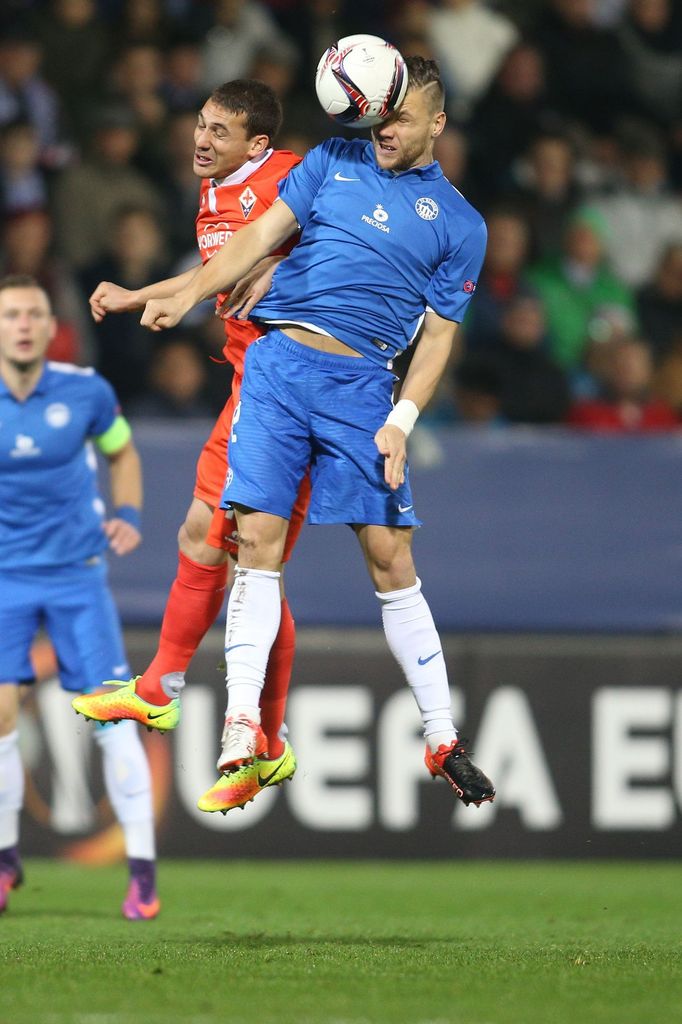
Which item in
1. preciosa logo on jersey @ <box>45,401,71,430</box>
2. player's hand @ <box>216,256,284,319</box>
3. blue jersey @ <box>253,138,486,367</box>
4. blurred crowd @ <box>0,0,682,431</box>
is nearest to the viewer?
blue jersey @ <box>253,138,486,367</box>

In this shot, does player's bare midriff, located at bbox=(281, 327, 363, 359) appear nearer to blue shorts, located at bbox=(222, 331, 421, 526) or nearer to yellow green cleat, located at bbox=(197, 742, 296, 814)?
blue shorts, located at bbox=(222, 331, 421, 526)

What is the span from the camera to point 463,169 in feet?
39.7

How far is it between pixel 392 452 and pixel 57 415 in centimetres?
245

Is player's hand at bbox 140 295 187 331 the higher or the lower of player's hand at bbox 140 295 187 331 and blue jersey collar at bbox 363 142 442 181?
the lower

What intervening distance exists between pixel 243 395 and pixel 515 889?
3.78 metres

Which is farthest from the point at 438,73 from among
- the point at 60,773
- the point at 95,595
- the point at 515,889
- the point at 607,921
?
the point at 60,773

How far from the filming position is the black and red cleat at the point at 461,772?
20.5 feet

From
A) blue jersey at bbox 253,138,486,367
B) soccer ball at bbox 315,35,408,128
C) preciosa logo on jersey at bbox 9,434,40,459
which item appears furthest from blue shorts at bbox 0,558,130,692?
soccer ball at bbox 315,35,408,128

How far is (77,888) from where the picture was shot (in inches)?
356

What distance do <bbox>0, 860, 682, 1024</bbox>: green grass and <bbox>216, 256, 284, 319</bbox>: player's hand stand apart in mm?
2207

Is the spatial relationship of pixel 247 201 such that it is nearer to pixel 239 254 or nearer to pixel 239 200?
pixel 239 200

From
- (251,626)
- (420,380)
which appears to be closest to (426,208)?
(420,380)

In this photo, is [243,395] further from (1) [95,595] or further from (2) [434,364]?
(1) [95,595]

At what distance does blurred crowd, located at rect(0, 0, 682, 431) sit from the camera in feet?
34.7
